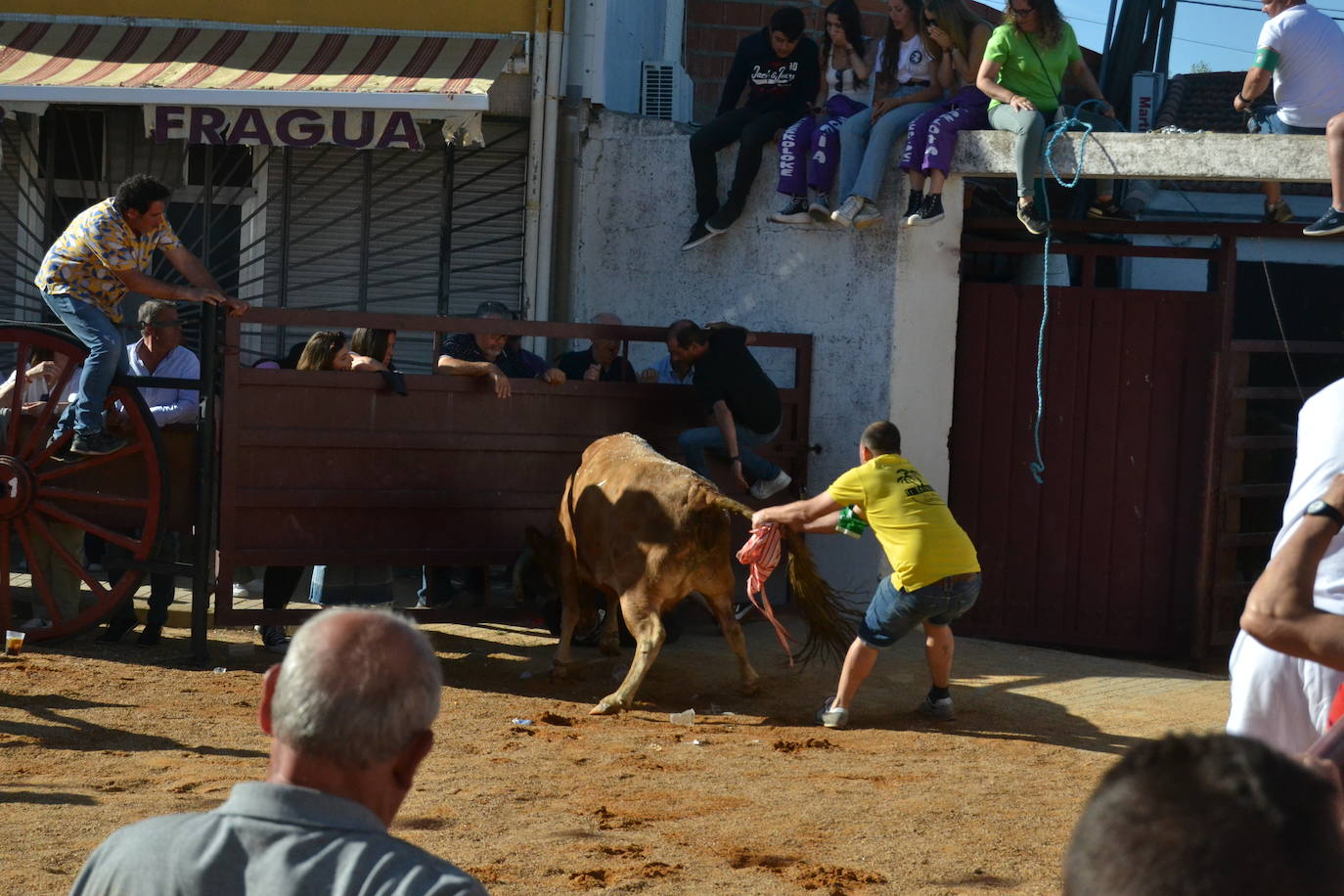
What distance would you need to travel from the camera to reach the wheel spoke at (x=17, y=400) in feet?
26.8

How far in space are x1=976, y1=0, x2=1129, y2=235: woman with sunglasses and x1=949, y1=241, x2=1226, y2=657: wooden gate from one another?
0.66m

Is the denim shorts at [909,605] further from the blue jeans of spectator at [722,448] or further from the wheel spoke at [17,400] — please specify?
the wheel spoke at [17,400]

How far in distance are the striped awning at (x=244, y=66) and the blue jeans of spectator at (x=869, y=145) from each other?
2370 millimetres

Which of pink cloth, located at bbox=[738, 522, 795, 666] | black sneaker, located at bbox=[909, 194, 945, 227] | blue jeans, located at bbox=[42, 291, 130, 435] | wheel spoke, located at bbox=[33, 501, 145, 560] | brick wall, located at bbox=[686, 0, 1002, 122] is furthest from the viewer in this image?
brick wall, located at bbox=[686, 0, 1002, 122]

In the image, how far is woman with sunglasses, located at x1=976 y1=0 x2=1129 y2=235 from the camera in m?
9.09

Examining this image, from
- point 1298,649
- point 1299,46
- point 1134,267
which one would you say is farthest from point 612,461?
point 1134,267

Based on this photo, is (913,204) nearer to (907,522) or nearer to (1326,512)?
(907,522)

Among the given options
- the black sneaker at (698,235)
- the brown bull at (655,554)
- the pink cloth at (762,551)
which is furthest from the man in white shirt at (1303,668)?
the black sneaker at (698,235)

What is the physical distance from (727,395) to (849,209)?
151 cm

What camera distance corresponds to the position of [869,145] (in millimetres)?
9516

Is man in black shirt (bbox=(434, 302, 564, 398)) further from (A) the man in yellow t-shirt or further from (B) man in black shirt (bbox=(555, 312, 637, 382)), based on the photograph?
(A) the man in yellow t-shirt

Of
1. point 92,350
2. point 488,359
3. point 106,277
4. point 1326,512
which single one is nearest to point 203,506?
point 92,350

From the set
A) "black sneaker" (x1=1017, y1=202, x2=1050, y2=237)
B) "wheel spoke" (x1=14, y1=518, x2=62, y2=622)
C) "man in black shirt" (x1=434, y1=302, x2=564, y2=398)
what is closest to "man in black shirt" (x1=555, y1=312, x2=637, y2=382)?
"man in black shirt" (x1=434, y1=302, x2=564, y2=398)

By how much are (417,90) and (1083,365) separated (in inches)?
185
